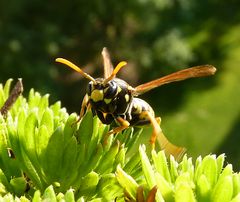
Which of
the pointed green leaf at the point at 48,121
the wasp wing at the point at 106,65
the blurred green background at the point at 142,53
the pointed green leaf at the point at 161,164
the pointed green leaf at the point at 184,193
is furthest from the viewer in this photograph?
the blurred green background at the point at 142,53

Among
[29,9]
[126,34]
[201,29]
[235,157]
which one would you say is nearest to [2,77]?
[29,9]

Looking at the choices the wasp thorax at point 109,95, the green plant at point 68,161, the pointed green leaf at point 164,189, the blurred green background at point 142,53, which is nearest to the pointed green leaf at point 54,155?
the green plant at point 68,161

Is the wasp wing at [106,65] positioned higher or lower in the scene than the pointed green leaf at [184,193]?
higher

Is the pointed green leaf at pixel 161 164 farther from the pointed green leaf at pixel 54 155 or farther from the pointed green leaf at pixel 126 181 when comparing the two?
the pointed green leaf at pixel 54 155

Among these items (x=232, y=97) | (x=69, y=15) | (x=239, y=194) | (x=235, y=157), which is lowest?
(x=235, y=157)

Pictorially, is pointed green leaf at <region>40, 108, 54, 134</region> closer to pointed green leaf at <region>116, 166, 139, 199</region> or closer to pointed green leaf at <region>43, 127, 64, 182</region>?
pointed green leaf at <region>43, 127, 64, 182</region>

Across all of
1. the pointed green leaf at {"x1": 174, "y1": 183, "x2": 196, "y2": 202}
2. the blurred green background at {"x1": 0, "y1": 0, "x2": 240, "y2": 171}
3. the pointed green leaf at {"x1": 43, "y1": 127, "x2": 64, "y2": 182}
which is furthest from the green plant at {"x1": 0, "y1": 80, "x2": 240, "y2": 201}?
the blurred green background at {"x1": 0, "y1": 0, "x2": 240, "y2": 171}

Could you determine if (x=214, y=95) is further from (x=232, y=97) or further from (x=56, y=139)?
(x=56, y=139)

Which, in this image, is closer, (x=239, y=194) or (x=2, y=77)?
(x=239, y=194)

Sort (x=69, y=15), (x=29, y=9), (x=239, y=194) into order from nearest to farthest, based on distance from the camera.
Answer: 1. (x=239, y=194)
2. (x=29, y=9)
3. (x=69, y=15)
